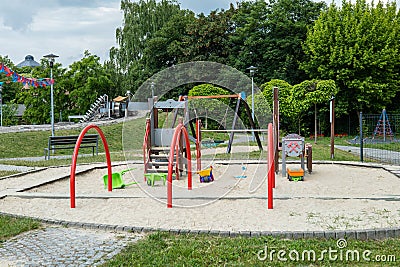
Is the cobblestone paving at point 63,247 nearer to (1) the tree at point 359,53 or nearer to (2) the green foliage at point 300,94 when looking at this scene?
(2) the green foliage at point 300,94

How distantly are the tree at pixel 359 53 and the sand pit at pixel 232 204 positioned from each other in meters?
15.4

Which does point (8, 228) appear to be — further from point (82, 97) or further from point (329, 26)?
point (82, 97)

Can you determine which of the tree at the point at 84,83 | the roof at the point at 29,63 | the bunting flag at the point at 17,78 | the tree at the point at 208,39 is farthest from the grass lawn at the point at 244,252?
the roof at the point at 29,63

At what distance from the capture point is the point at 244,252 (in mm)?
4867

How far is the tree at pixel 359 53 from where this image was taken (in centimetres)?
2461

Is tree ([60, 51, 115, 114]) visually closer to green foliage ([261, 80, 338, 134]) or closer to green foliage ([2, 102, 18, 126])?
green foliage ([2, 102, 18, 126])

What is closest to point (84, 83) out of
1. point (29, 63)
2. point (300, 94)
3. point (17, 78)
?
point (300, 94)

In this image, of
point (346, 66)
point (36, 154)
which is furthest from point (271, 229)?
point (346, 66)

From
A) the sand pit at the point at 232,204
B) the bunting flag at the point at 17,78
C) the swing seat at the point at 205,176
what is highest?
the bunting flag at the point at 17,78

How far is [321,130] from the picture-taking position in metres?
26.8

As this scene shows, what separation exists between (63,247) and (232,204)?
2961 mm

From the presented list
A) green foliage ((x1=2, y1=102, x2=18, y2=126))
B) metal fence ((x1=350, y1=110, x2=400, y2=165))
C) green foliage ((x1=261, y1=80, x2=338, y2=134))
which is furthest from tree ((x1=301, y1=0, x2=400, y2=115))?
green foliage ((x1=2, y1=102, x2=18, y2=126))

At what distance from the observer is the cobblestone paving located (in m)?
4.73

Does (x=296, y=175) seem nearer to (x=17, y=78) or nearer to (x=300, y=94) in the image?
(x=17, y=78)
